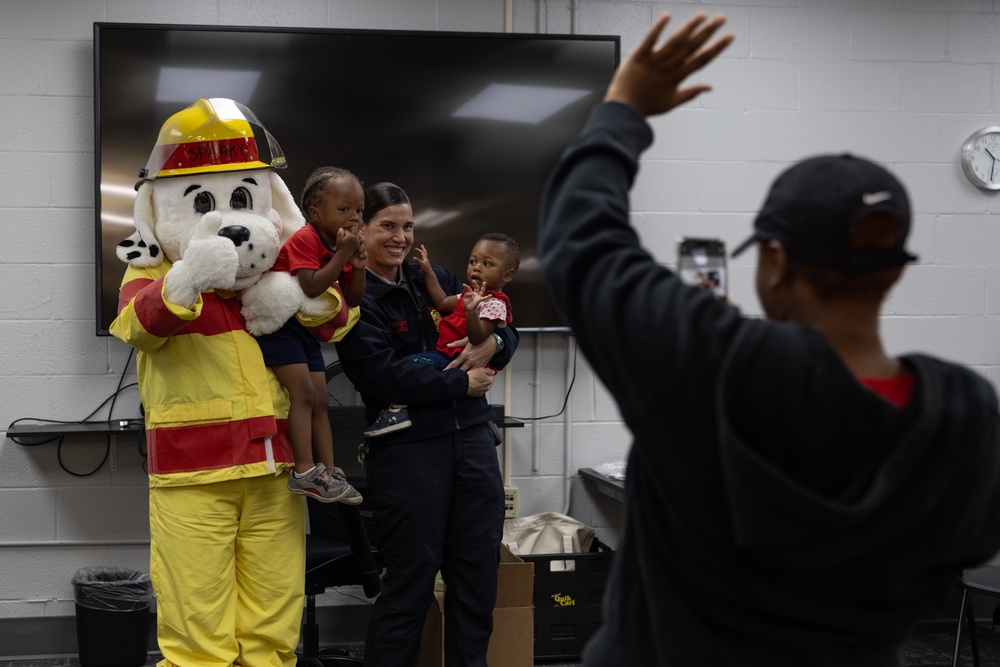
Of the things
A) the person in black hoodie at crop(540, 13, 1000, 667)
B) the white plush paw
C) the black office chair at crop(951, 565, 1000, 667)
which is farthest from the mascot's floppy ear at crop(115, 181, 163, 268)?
the black office chair at crop(951, 565, 1000, 667)

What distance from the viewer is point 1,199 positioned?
3430 mm

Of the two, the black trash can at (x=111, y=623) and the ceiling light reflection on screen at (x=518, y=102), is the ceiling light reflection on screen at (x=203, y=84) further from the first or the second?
the black trash can at (x=111, y=623)

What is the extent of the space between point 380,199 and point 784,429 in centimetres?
195

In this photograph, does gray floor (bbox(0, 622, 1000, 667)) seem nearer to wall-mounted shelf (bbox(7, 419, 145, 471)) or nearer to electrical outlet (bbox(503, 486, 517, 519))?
electrical outlet (bbox(503, 486, 517, 519))

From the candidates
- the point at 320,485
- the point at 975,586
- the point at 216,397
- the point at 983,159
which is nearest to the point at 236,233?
the point at 216,397

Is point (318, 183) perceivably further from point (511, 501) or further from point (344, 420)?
point (511, 501)

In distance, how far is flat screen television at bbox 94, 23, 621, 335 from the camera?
3359 millimetres

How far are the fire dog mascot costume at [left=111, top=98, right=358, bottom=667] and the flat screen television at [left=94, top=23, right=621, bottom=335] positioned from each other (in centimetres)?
107

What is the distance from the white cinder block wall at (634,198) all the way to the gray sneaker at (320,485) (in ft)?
4.39

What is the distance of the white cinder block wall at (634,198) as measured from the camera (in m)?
3.44

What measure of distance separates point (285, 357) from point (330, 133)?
1.33 m

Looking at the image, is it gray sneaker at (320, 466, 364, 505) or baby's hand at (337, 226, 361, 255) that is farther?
gray sneaker at (320, 466, 364, 505)

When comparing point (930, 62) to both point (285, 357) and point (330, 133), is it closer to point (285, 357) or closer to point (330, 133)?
point (330, 133)

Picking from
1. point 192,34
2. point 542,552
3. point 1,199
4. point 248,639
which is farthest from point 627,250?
point 1,199
